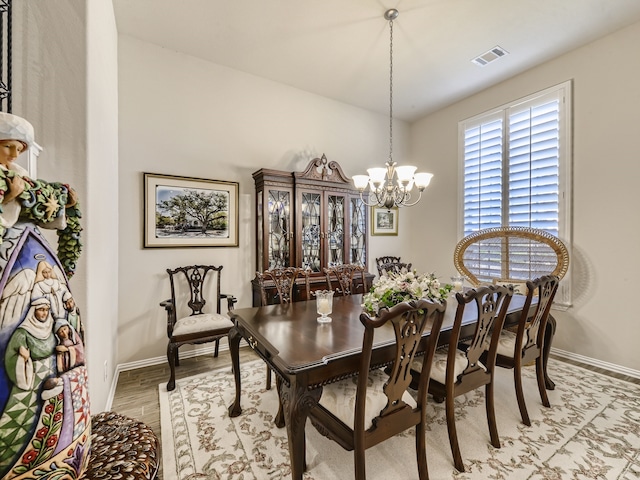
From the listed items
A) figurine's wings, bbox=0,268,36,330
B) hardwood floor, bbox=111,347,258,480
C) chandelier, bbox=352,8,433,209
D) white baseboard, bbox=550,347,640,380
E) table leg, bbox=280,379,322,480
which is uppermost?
chandelier, bbox=352,8,433,209

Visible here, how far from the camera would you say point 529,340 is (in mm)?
2191

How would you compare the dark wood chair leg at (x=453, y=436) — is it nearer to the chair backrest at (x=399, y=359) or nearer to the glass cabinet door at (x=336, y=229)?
the chair backrest at (x=399, y=359)

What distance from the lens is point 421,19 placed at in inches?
106

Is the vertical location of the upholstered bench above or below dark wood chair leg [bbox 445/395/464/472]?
above

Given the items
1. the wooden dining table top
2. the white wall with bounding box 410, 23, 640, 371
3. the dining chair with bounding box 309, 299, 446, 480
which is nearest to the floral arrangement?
the wooden dining table top

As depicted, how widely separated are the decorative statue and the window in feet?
13.7

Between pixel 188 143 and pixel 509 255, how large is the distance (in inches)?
159


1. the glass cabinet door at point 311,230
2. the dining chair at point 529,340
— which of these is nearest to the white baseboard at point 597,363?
the dining chair at point 529,340

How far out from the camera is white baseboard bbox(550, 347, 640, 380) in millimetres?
2774

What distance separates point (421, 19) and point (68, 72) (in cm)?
279

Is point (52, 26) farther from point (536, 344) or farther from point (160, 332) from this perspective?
point (536, 344)

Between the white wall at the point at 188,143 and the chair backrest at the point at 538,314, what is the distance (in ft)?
8.93

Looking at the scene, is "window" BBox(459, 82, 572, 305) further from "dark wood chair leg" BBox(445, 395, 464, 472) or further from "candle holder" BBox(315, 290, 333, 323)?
"candle holder" BBox(315, 290, 333, 323)

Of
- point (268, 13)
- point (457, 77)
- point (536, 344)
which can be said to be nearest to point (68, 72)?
point (268, 13)
